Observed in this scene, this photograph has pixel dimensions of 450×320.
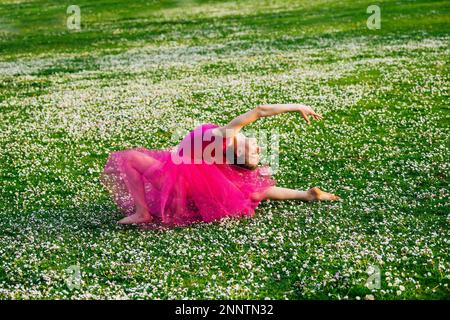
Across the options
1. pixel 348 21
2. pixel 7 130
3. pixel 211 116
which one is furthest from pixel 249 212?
pixel 348 21

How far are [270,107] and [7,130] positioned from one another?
11917mm

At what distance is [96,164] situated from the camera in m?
15.6

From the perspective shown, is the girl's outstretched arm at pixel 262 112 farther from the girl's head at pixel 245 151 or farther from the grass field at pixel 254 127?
the grass field at pixel 254 127

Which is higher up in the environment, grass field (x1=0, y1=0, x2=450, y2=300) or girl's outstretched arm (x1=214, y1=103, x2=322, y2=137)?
girl's outstretched arm (x1=214, y1=103, x2=322, y2=137)

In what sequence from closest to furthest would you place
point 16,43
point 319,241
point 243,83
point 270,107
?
point 319,241, point 270,107, point 243,83, point 16,43

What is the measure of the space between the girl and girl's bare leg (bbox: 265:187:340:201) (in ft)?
1.69

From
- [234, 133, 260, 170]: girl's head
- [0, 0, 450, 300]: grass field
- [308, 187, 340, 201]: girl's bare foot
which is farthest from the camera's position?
[308, 187, 340, 201]: girl's bare foot

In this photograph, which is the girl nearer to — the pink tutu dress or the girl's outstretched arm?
the pink tutu dress

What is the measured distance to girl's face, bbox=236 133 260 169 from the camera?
452 inches

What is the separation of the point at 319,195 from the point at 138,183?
3602 mm

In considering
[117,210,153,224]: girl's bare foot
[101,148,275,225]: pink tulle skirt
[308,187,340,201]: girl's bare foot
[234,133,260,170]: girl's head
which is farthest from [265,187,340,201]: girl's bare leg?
[117,210,153,224]: girl's bare foot

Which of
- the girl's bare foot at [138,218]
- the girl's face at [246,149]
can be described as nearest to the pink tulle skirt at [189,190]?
the girl's bare foot at [138,218]

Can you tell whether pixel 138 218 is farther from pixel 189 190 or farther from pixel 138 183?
pixel 189 190
